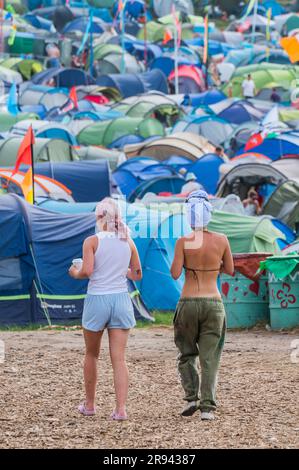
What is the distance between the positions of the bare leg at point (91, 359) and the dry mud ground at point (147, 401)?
20 centimetres

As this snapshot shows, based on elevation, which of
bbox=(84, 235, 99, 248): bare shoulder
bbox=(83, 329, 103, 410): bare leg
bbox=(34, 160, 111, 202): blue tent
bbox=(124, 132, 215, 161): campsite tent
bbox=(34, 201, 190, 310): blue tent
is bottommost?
bbox=(124, 132, 215, 161): campsite tent

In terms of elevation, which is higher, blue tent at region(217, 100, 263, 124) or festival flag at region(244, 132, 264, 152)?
festival flag at region(244, 132, 264, 152)

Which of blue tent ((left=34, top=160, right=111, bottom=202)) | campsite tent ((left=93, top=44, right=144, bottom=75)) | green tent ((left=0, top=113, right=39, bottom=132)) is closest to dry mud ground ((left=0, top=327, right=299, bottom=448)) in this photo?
blue tent ((left=34, top=160, right=111, bottom=202))

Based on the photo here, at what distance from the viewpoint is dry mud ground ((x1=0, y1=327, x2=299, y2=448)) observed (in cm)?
695

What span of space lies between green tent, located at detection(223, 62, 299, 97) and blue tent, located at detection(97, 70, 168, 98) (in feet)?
9.00

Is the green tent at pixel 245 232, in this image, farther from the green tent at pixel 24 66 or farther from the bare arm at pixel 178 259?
the green tent at pixel 24 66

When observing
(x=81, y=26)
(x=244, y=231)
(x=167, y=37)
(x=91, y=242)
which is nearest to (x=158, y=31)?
(x=81, y=26)

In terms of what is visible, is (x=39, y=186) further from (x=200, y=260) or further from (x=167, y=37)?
(x=167, y=37)

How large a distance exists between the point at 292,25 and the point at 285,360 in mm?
52553

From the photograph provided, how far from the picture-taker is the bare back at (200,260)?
755 centimetres

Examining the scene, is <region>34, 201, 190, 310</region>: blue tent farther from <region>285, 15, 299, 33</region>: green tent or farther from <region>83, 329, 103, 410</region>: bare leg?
<region>285, 15, 299, 33</region>: green tent

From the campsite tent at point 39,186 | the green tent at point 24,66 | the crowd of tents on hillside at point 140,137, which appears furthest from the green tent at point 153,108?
the campsite tent at point 39,186
